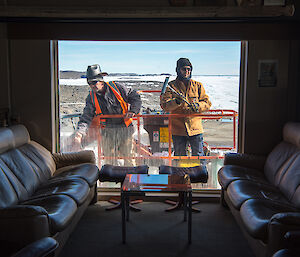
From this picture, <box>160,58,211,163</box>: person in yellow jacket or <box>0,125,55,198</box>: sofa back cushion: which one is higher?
<box>160,58,211,163</box>: person in yellow jacket

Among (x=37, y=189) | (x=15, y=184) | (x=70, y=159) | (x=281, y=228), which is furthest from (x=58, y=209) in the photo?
(x=281, y=228)

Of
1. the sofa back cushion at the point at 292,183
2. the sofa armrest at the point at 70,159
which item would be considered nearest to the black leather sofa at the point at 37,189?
the sofa armrest at the point at 70,159

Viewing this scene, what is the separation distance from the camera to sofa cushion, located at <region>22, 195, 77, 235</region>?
257cm

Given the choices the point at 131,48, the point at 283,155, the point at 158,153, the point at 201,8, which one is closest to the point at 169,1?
the point at 201,8

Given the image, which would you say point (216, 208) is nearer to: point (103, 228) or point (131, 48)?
point (103, 228)

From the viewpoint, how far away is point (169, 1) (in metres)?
4.01

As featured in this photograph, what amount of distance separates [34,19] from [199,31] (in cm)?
194

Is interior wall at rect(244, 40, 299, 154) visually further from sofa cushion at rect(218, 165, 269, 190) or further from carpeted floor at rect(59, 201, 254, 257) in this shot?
carpeted floor at rect(59, 201, 254, 257)

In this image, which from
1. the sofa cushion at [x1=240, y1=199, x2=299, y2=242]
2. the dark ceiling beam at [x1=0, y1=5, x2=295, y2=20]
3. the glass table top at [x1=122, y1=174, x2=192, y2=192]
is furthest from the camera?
the dark ceiling beam at [x1=0, y1=5, x2=295, y2=20]

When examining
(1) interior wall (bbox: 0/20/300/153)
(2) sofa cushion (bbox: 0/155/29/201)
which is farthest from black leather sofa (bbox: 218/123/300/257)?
(2) sofa cushion (bbox: 0/155/29/201)

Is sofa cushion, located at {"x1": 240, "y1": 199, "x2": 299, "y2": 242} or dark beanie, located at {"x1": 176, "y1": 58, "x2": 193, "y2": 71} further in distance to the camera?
dark beanie, located at {"x1": 176, "y1": 58, "x2": 193, "y2": 71}

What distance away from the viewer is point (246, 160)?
4160 mm

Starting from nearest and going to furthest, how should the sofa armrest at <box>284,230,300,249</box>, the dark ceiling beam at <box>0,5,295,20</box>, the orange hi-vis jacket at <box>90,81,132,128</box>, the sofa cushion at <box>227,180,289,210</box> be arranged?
the sofa armrest at <box>284,230,300,249</box>
the sofa cushion at <box>227,180,289,210</box>
the dark ceiling beam at <box>0,5,295,20</box>
the orange hi-vis jacket at <box>90,81,132,128</box>

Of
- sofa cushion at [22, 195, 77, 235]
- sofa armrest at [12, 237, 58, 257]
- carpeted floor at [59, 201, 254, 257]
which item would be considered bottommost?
carpeted floor at [59, 201, 254, 257]
